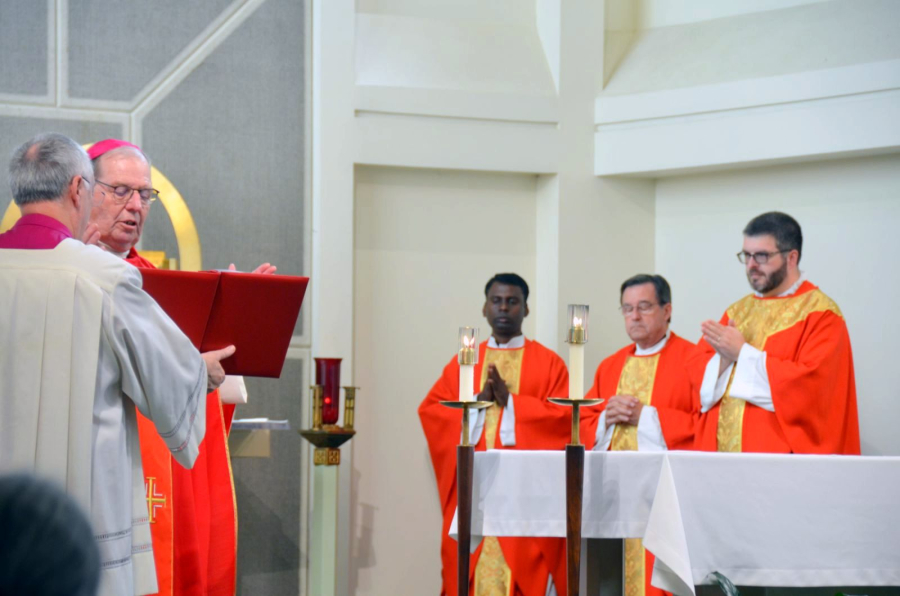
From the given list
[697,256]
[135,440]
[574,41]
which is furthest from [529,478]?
[574,41]

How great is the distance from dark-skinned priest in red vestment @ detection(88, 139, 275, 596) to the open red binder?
301 millimetres

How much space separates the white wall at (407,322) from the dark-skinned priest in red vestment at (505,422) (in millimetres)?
320

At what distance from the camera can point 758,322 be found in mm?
4805

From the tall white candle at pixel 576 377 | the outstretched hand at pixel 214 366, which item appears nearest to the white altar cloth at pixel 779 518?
the tall white candle at pixel 576 377

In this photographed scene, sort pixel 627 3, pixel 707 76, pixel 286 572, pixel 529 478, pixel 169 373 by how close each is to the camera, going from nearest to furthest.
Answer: pixel 169 373, pixel 529 478, pixel 286 572, pixel 707 76, pixel 627 3

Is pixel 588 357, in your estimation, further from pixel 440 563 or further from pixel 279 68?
pixel 279 68

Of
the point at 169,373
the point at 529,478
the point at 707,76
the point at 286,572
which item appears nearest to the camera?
the point at 169,373

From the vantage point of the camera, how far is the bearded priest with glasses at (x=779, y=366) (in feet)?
14.6

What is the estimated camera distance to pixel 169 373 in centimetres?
254

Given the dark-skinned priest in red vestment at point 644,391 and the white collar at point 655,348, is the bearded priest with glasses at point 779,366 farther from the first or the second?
the white collar at point 655,348

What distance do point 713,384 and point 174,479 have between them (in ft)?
8.46

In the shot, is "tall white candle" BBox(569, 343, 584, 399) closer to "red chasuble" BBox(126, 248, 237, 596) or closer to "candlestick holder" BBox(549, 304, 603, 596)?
"candlestick holder" BBox(549, 304, 603, 596)

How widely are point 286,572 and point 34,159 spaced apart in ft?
12.1

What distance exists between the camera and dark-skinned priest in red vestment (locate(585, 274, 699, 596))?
501cm
